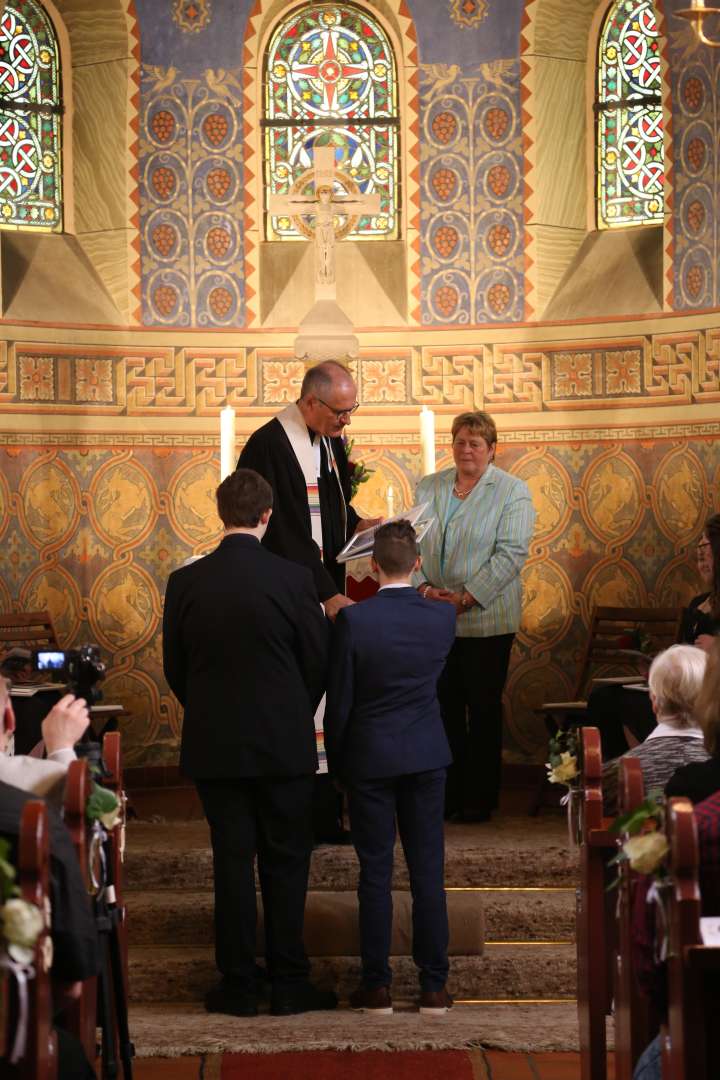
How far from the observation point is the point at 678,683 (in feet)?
14.6

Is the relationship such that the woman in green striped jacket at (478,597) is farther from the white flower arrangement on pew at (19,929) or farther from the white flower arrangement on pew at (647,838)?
the white flower arrangement on pew at (19,929)

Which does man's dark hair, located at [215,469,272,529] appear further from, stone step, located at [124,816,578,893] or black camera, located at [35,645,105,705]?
stone step, located at [124,816,578,893]

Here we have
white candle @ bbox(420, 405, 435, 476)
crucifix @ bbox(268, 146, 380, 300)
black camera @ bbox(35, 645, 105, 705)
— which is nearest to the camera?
black camera @ bbox(35, 645, 105, 705)

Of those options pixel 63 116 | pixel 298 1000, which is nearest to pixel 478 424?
pixel 298 1000

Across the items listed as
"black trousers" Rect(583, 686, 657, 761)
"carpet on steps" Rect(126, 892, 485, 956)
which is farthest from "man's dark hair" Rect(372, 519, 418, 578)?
"black trousers" Rect(583, 686, 657, 761)

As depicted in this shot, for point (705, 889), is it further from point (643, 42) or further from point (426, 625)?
point (643, 42)

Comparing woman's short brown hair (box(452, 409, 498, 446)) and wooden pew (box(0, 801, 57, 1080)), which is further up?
woman's short brown hair (box(452, 409, 498, 446))

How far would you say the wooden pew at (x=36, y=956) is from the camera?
2967 millimetres

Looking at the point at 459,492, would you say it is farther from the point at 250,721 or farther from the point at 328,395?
the point at 250,721

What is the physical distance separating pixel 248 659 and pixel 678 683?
5.00 ft

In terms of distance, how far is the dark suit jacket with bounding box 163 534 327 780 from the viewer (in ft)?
17.5

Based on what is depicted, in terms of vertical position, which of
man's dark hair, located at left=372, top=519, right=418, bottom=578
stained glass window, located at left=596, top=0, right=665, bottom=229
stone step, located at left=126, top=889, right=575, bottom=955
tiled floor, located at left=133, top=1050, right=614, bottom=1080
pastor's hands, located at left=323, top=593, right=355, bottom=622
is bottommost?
tiled floor, located at left=133, top=1050, right=614, bottom=1080

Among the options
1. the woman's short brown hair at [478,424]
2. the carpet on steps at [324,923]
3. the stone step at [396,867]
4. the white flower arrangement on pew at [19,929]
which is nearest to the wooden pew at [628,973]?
the white flower arrangement on pew at [19,929]

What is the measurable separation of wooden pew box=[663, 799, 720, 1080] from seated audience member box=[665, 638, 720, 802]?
1.58ft
